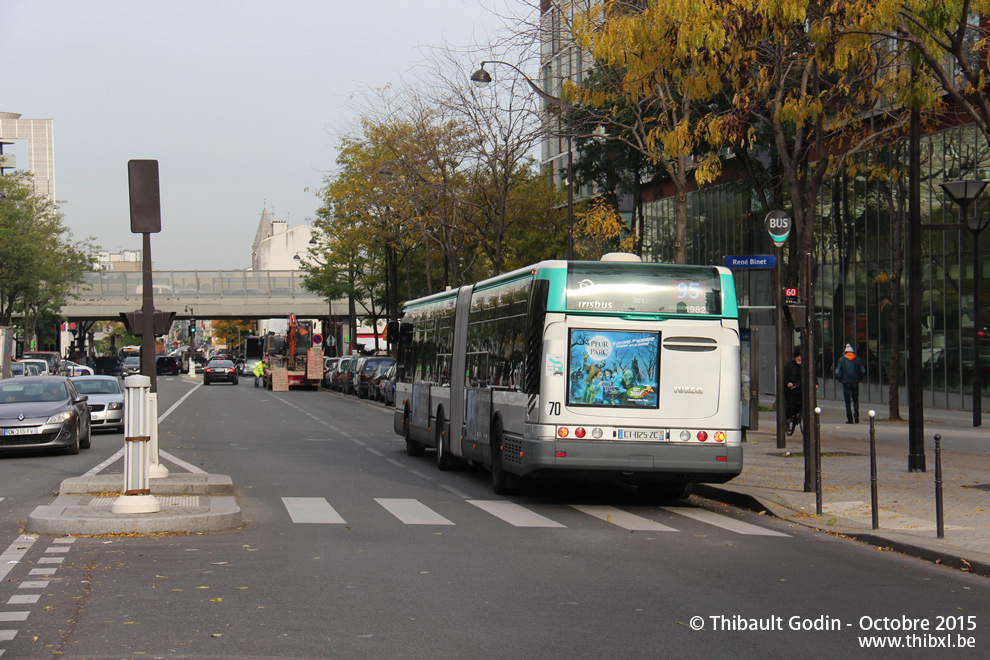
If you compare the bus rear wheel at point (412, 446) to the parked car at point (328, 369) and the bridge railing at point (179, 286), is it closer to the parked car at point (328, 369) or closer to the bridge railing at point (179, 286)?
the parked car at point (328, 369)

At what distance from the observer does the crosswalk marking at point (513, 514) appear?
493 inches

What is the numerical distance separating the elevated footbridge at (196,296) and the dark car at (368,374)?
95.0 ft

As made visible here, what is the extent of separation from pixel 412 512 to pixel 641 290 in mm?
3707

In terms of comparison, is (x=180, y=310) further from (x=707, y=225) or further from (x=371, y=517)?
(x=371, y=517)

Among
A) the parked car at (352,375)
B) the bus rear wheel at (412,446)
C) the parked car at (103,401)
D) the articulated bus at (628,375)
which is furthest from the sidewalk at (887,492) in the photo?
the parked car at (352,375)

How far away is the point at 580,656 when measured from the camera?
6.55 metres

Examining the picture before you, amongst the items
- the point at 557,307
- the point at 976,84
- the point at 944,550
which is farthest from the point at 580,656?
the point at 976,84

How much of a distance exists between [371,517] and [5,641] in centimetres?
616


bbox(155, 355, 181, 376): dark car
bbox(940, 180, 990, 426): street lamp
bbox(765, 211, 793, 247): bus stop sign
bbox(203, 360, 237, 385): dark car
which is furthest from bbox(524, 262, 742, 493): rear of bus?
bbox(155, 355, 181, 376): dark car

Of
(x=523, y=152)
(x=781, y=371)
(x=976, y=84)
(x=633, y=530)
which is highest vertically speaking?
(x=523, y=152)

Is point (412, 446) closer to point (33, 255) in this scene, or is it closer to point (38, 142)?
point (33, 255)

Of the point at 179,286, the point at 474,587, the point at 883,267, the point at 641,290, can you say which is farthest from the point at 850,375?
the point at 179,286

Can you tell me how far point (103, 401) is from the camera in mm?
27125

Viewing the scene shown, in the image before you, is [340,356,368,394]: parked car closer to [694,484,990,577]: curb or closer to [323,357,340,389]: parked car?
[323,357,340,389]: parked car
